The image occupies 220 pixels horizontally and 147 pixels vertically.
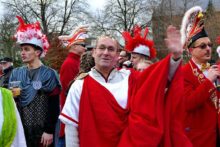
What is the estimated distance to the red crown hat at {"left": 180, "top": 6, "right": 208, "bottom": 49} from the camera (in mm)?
4219

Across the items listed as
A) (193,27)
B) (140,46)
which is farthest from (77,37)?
(193,27)

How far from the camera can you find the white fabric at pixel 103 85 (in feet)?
9.99

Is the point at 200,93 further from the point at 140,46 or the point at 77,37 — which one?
the point at 77,37

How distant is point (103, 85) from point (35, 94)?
5.17ft

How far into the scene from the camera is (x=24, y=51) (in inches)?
178

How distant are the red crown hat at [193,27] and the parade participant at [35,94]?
164cm

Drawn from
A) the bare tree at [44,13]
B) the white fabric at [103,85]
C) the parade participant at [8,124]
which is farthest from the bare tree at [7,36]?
the white fabric at [103,85]

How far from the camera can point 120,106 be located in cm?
301

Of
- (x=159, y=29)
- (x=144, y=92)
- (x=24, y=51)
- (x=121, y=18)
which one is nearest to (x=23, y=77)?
(x=24, y=51)

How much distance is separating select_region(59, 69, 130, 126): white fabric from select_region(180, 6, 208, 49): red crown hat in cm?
131

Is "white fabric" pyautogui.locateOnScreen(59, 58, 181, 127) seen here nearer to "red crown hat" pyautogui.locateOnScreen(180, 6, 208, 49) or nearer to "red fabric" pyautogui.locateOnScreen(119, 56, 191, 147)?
"red fabric" pyautogui.locateOnScreen(119, 56, 191, 147)

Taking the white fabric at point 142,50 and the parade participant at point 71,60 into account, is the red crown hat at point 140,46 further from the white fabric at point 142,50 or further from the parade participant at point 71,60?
the parade participant at point 71,60

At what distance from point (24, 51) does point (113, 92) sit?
183 cm

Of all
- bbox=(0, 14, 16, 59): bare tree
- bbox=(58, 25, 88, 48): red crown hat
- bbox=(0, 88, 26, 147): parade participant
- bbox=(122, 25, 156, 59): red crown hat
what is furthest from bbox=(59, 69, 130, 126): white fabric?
bbox=(0, 14, 16, 59): bare tree
